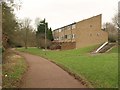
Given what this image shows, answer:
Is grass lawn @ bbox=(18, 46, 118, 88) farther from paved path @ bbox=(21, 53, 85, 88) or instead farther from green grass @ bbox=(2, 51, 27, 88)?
green grass @ bbox=(2, 51, 27, 88)

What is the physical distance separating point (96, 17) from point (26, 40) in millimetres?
25130

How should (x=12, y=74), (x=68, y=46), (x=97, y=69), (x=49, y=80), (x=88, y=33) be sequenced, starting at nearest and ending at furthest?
(x=49, y=80) < (x=12, y=74) < (x=97, y=69) < (x=88, y=33) < (x=68, y=46)

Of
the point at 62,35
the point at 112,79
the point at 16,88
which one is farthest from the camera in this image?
the point at 62,35

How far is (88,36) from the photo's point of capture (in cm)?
8050

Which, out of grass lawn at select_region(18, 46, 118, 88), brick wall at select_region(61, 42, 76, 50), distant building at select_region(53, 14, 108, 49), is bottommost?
grass lawn at select_region(18, 46, 118, 88)

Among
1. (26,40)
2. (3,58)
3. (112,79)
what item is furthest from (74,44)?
(112,79)

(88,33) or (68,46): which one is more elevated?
(88,33)

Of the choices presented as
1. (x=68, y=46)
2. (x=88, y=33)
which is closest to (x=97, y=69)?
(x=88, y=33)

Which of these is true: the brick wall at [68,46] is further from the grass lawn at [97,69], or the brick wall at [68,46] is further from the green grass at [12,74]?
the green grass at [12,74]

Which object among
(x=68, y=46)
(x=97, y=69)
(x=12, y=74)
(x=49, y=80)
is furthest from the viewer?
(x=68, y=46)

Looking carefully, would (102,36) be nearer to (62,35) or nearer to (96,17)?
(96,17)

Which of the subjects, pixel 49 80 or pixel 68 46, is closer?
pixel 49 80

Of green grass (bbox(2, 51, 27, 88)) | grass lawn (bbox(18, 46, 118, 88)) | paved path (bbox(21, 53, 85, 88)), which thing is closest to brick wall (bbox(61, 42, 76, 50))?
grass lawn (bbox(18, 46, 118, 88))

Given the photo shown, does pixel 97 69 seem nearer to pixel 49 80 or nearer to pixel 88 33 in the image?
pixel 49 80
